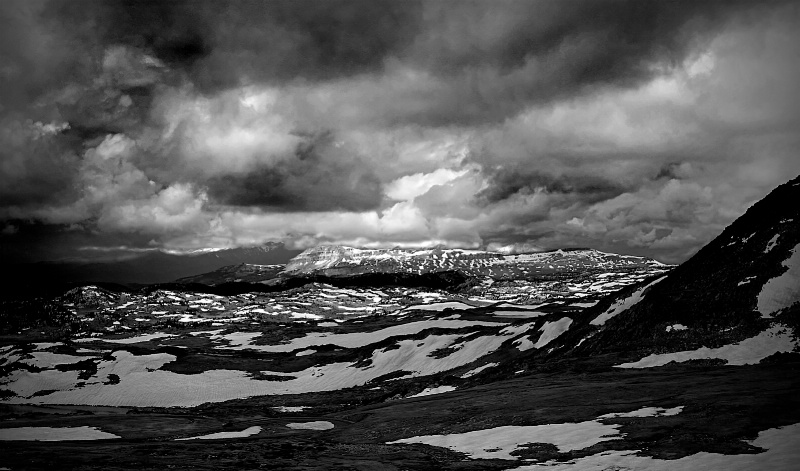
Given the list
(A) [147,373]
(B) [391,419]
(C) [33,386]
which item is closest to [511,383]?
(B) [391,419]

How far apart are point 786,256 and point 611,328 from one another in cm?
2399

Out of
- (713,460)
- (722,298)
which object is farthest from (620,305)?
(713,460)

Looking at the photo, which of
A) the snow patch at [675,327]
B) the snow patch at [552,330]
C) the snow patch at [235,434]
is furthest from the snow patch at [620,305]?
the snow patch at [235,434]

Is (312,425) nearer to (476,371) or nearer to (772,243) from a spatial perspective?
(476,371)

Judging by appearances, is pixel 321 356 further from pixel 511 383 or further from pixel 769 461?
pixel 769 461

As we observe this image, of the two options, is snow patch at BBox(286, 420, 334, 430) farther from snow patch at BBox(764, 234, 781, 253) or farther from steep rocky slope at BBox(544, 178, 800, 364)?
snow patch at BBox(764, 234, 781, 253)

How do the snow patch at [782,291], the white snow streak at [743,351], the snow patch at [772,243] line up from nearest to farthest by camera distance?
the white snow streak at [743,351]
the snow patch at [782,291]
the snow patch at [772,243]

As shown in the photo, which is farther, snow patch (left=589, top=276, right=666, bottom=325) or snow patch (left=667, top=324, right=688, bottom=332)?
snow patch (left=589, top=276, right=666, bottom=325)

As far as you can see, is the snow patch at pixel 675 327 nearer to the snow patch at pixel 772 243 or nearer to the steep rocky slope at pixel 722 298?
the steep rocky slope at pixel 722 298

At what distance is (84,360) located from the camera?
5792 inches

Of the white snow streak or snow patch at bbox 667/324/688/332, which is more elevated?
snow patch at bbox 667/324/688/332

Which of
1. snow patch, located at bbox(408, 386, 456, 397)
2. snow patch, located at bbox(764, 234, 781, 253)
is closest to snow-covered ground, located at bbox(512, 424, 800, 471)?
snow patch, located at bbox(764, 234, 781, 253)

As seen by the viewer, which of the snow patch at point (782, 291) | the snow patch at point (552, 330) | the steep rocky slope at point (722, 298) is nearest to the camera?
the snow patch at point (782, 291)

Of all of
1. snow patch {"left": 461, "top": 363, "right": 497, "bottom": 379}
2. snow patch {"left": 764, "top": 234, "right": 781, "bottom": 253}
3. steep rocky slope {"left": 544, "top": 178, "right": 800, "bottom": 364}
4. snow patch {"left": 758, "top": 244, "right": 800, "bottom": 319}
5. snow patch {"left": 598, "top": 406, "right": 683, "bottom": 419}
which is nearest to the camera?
snow patch {"left": 598, "top": 406, "right": 683, "bottom": 419}
